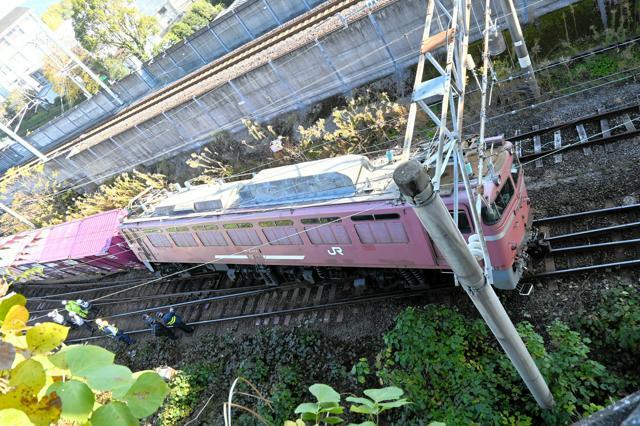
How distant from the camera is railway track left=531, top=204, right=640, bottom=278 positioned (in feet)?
29.7

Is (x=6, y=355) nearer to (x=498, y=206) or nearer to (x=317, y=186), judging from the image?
(x=498, y=206)

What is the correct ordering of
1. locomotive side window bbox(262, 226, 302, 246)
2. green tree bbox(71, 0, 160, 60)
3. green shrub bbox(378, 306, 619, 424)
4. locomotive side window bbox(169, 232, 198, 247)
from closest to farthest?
green shrub bbox(378, 306, 619, 424), locomotive side window bbox(262, 226, 302, 246), locomotive side window bbox(169, 232, 198, 247), green tree bbox(71, 0, 160, 60)

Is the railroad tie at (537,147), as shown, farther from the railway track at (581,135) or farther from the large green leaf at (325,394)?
the large green leaf at (325,394)

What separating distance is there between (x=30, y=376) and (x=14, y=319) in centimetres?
29

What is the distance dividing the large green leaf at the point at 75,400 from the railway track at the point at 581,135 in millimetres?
11628

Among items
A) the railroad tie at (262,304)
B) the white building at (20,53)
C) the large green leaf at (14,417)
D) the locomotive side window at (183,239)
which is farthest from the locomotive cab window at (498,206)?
the white building at (20,53)

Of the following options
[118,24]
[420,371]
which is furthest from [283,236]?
[118,24]

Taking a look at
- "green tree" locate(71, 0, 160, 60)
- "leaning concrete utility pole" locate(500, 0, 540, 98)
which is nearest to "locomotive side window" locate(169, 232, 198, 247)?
"leaning concrete utility pole" locate(500, 0, 540, 98)

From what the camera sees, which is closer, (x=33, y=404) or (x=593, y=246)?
(x=33, y=404)

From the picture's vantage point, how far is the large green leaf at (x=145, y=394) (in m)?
1.18

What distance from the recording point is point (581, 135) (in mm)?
12109

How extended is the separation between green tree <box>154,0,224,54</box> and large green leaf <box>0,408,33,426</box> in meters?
37.9

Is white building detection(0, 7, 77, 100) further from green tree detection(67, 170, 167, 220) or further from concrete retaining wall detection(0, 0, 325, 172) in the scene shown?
green tree detection(67, 170, 167, 220)

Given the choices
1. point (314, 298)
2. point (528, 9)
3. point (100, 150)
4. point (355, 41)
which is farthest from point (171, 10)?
point (314, 298)
